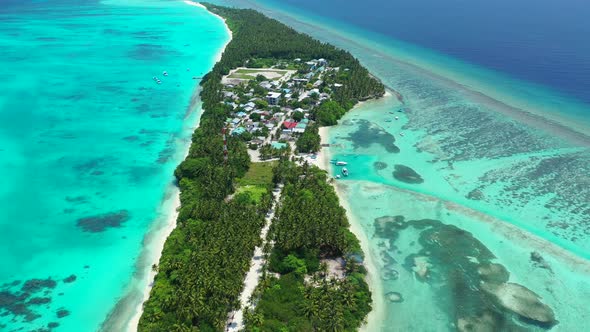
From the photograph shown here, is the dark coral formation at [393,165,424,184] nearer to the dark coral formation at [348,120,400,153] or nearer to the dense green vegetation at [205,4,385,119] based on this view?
the dark coral formation at [348,120,400,153]

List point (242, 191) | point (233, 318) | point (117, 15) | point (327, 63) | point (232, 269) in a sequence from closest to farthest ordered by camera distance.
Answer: point (233, 318) < point (232, 269) < point (242, 191) < point (327, 63) < point (117, 15)

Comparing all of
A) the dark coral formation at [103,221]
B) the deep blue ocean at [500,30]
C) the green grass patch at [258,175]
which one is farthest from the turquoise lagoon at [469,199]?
the dark coral formation at [103,221]

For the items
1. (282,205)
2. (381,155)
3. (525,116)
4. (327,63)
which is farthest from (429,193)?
(327,63)

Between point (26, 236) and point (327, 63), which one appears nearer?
point (26, 236)

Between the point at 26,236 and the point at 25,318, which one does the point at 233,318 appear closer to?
the point at 25,318

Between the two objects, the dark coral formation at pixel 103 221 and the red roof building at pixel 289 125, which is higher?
the red roof building at pixel 289 125

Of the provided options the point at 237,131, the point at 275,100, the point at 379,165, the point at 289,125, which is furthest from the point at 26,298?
the point at 275,100

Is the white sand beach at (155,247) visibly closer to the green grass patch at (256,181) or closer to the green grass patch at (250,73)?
the green grass patch at (256,181)
